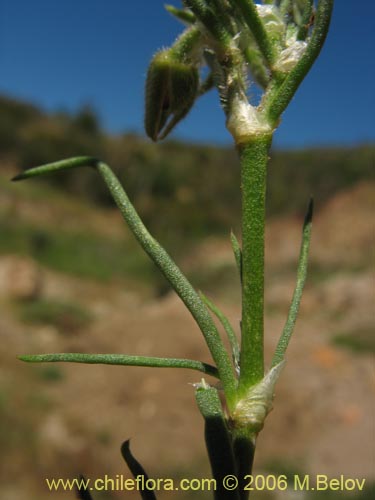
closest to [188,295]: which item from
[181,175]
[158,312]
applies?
[158,312]

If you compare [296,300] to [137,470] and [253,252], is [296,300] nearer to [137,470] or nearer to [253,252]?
[253,252]

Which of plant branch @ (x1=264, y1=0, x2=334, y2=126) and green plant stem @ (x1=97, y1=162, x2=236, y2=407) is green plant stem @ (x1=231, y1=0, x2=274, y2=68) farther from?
green plant stem @ (x1=97, y1=162, x2=236, y2=407)

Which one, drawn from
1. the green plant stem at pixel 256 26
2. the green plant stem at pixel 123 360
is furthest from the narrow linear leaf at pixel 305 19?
the green plant stem at pixel 123 360

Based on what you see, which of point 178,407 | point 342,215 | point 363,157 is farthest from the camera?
point 363,157

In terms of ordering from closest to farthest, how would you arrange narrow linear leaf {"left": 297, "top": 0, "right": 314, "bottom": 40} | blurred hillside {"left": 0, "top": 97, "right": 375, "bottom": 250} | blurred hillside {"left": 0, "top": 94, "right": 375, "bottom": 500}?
1. narrow linear leaf {"left": 297, "top": 0, "right": 314, "bottom": 40}
2. blurred hillside {"left": 0, "top": 94, "right": 375, "bottom": 500}
3. blurred hillside {"left": 0, "top": 97, "right": 375, "bottom": 250}

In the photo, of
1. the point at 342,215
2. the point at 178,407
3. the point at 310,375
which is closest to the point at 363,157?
the point at 342,215

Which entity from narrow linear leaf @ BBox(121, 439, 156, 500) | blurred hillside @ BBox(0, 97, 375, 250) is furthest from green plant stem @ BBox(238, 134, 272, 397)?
blurred hillside @ BBox(0, 97, 375, 250)

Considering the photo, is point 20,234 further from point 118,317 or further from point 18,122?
point 18,122
